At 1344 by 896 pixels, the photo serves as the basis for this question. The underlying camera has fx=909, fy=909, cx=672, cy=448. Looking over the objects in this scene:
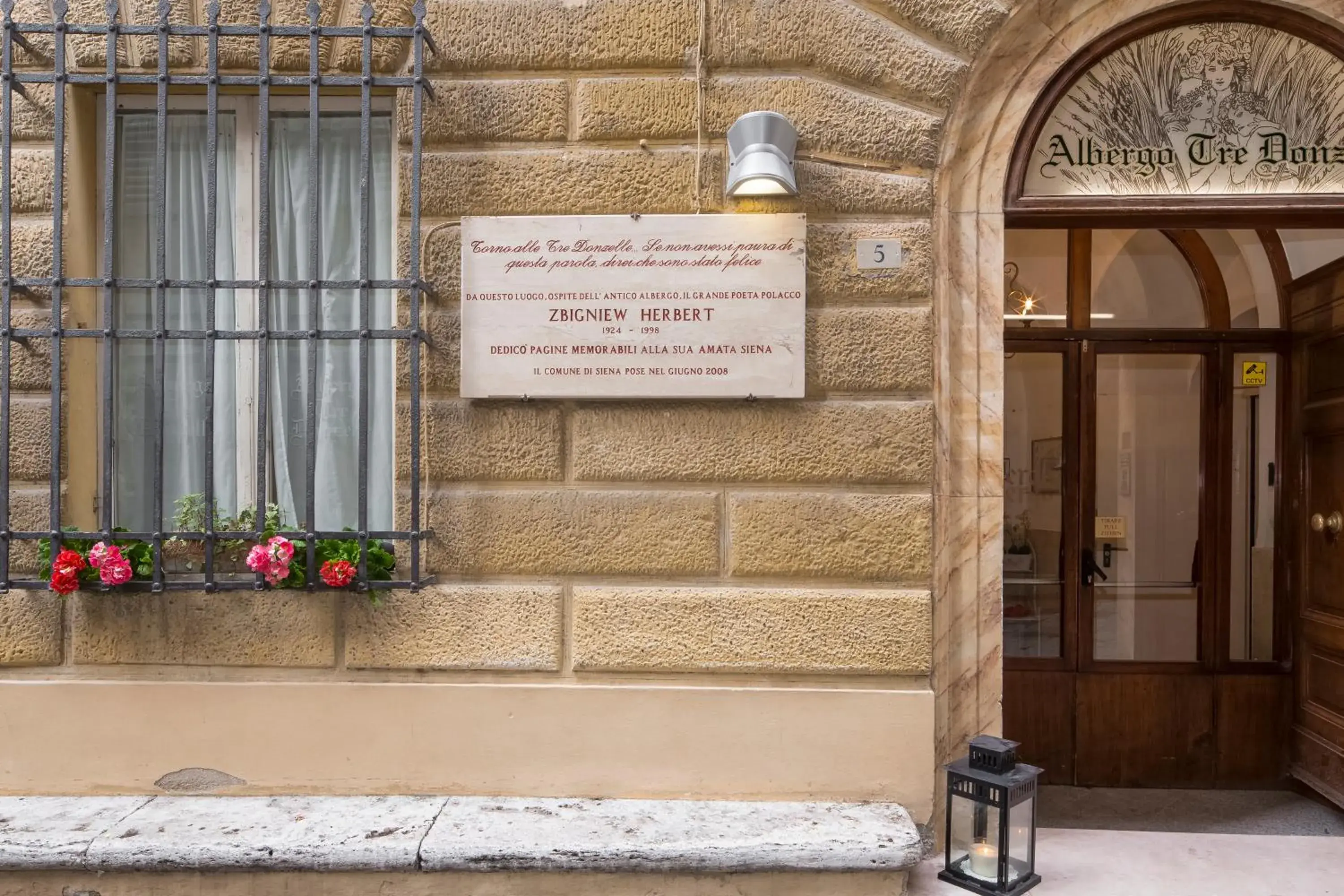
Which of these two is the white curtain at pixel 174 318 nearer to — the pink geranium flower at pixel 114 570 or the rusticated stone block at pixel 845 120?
the pink geranium flower at pixel 114 570

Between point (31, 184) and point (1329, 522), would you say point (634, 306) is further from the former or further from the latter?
point (1329, 522)

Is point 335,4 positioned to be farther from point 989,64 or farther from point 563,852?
point 563,852

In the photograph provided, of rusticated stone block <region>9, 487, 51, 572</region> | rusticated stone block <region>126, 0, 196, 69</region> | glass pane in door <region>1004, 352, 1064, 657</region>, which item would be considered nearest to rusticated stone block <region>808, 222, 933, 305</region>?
glass pane in door <region>1004, 352, 1064, 657</region>

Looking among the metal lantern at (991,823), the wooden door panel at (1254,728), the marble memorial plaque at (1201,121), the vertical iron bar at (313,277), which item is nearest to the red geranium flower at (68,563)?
the vertical iron bar at (313,277)

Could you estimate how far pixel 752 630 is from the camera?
366cm

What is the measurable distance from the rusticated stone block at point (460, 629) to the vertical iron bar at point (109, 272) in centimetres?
109

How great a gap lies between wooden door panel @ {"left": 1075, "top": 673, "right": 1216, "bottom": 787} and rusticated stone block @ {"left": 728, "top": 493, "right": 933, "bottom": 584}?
267cm

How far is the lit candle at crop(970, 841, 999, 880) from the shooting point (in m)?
3.36

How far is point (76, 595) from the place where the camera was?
148 inches

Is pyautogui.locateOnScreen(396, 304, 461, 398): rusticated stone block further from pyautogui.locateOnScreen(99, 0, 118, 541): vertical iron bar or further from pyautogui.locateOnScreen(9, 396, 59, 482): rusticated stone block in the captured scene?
pyautogui.locateOnScreen(9, 396, 59, 482): rusticated stone block

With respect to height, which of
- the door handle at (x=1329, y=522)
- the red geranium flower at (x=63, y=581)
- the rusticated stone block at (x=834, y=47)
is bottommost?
the red geranium flower at (x=63, y=581)

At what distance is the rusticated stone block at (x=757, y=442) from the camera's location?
366 cm

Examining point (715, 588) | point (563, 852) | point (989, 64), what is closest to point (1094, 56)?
point (989, 64)

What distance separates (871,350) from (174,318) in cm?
298
